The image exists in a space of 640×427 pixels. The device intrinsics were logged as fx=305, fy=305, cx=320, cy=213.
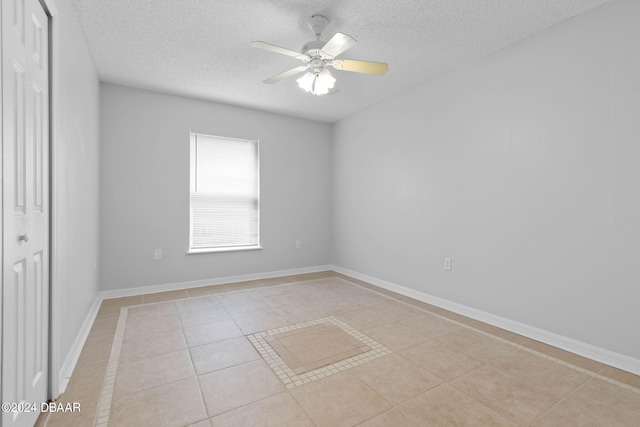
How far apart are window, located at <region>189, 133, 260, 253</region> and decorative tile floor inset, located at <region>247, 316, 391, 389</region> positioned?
2.03 metres

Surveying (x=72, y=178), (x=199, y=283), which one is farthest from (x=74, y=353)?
(x=199, y=283)

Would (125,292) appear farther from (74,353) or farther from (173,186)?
(74,353)

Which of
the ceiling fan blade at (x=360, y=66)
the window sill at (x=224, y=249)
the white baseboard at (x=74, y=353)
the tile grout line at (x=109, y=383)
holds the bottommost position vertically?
the tile grout line at (x=109, y=383)

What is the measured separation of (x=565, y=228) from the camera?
7.82 ft

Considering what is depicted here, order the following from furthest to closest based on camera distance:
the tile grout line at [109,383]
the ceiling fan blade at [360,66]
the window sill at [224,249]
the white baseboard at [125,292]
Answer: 1. the window sill at [224,249]
2. the ceiling fan blade at [360,66]
3. the white baseboard at [125,292]
4. the tile grout line at [109,383]

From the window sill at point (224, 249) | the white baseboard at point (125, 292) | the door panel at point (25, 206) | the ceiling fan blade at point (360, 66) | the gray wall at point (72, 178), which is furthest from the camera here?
the window sill at point (224, 249)

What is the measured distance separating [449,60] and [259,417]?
334cm

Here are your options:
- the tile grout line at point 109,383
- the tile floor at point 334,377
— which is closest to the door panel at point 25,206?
the tile grout line at point 109,383

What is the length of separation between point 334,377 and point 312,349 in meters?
0.41

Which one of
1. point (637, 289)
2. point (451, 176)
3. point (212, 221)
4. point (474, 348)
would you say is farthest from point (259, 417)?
point (212, 221)

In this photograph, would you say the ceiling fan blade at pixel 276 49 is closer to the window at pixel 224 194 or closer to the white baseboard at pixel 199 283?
the window at pixel 224 194

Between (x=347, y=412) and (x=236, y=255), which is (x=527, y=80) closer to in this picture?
(x=347, y=412)

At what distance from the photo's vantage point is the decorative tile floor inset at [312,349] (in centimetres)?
205

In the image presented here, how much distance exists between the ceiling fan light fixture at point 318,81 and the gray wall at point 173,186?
83.9 inches
